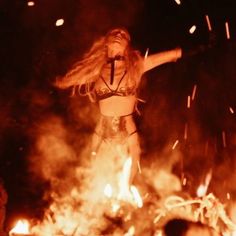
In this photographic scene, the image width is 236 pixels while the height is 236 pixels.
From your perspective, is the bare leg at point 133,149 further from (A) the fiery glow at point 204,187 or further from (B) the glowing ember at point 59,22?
(B) the glowing ember at point 59,22

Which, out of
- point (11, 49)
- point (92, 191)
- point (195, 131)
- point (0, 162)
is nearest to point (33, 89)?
point (11, 49)

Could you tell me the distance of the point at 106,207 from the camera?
4895 mm

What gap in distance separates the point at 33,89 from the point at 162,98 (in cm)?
130

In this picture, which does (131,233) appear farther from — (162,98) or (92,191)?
(162,98)

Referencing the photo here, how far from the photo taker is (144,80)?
199 inches

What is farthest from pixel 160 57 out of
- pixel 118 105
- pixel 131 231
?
pixel 131 231

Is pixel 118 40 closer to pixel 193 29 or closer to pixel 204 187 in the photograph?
pixel 193 29

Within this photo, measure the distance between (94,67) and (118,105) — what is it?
0.41 meters

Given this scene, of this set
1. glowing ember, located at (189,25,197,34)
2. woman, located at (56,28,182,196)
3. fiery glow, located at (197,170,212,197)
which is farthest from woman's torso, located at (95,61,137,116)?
fiery glow, located at (197,170,212,197)

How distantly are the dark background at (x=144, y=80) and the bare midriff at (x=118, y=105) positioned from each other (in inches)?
19.9

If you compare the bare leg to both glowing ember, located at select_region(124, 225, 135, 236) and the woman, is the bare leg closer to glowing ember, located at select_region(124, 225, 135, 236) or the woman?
the woman

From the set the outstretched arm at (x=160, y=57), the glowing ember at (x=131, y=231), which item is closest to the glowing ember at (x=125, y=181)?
the glowing ember at (x=131, y=231)

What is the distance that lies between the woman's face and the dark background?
50 cm

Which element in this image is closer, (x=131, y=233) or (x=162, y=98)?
(x=131, y=233)
